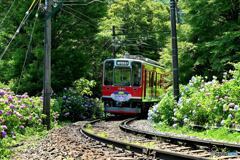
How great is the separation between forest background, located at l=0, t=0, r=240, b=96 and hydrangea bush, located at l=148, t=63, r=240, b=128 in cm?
403

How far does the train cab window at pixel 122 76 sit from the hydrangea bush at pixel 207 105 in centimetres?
646

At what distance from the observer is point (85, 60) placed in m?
24.8

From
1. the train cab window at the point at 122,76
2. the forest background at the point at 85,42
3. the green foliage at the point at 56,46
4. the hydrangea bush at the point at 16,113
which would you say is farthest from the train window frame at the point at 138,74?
the hydrangea bush at the point at 16,113

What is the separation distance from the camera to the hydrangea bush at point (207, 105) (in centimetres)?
1238

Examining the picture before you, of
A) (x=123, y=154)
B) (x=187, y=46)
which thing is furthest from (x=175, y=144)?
(x=187, y=46)

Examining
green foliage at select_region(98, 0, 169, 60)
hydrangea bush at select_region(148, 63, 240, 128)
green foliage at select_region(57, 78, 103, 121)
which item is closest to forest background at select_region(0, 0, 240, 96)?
green foliage at select_region(57, 78, 103, 121)

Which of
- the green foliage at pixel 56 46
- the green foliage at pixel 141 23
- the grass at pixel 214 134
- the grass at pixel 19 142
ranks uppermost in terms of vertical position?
the green foliage at pixel 141 23

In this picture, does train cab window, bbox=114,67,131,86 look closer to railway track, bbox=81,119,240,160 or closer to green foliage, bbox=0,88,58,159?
green foliage, bbox=0,88,58,159

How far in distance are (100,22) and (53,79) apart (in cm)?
438

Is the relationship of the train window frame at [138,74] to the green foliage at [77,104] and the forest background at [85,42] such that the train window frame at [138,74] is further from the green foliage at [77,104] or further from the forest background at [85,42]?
the green foliage at [77,104]

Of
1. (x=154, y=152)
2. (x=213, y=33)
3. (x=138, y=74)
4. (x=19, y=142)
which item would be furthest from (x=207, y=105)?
(x=138, y=74)

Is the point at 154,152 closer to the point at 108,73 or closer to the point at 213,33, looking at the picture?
the point at 213,33

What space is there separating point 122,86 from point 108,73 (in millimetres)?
1108

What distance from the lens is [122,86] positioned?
23109 mm
